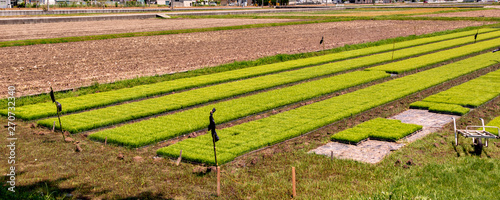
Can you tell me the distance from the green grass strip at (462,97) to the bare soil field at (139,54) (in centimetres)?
1332

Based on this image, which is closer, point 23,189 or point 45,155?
point 23,189

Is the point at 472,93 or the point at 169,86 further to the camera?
the point at 169,86

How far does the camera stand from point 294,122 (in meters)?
14.3

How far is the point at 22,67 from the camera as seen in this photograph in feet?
78.5

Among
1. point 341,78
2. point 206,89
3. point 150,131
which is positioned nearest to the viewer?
point 150,131

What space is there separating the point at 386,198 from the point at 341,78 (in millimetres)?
14022

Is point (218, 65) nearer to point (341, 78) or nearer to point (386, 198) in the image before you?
point (341, 78)

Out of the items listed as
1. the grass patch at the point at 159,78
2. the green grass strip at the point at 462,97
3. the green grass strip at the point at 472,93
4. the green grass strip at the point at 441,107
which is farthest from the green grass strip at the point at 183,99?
the green grass strip at the point at 441,107

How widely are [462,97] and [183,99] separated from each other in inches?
417

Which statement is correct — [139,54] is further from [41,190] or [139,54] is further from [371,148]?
[41,190]

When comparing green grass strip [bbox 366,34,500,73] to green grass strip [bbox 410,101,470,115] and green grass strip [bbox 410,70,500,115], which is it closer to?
green grass strip [bbox 410,70,500,115]

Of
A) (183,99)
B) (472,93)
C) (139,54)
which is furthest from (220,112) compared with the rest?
(139,54)

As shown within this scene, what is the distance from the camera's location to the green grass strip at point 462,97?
51.6 ft

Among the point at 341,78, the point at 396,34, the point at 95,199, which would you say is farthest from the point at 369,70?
the point at 396,34
